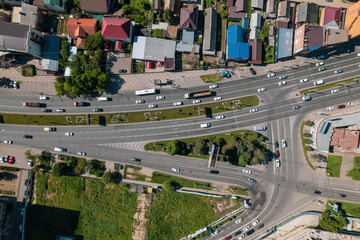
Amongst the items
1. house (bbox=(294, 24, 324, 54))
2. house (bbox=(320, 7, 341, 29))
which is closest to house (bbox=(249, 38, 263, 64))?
house (bbox=(294, 24, 324, 54))

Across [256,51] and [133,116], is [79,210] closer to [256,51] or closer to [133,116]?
[133,116]

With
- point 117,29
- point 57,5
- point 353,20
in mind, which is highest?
point 353,20

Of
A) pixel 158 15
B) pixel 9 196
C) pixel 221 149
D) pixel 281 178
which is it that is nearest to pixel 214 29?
pixel 158 15

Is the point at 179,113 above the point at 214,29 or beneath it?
beneath

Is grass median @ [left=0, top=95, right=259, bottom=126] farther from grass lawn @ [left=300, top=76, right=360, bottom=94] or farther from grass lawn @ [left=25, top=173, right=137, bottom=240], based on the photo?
grass lawn @ [left=25, top=173, right=137, bottom=240]

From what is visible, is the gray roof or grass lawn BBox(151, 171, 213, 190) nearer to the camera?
the gray roof

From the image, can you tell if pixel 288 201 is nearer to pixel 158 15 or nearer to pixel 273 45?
pixel 273 45

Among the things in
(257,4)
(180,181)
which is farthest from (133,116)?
(257,4)
